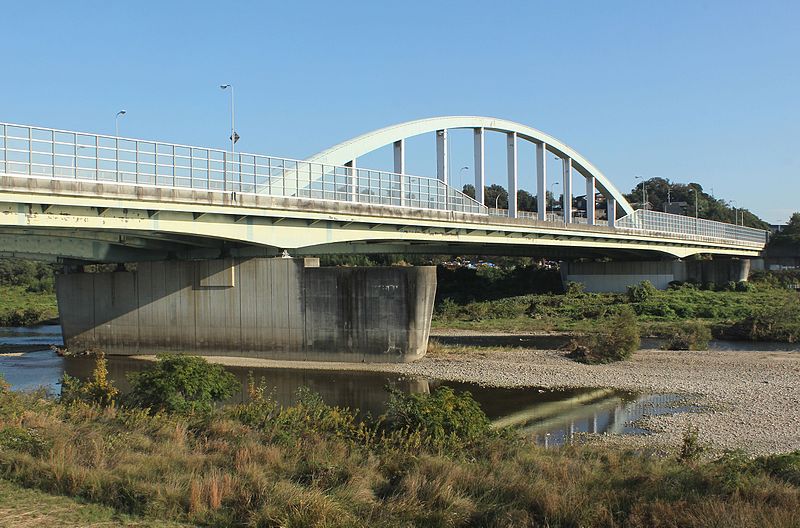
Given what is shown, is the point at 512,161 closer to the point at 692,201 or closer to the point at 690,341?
the point at 690,341

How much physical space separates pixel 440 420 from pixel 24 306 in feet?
168

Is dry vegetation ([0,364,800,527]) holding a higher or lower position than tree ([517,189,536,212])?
lower

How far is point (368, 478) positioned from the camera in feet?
30.4

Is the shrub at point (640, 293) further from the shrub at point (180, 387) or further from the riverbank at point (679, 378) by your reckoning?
the shrub at point (180, 387)

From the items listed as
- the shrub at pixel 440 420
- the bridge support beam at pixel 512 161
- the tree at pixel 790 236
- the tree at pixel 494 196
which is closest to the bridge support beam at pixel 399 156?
the bridge support beam at pixel 512 161

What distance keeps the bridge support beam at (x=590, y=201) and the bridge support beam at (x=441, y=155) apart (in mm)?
20240

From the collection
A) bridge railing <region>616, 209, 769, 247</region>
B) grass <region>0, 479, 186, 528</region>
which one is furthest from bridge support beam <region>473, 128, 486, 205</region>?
grass <region>0, 479, 186, 528</region>

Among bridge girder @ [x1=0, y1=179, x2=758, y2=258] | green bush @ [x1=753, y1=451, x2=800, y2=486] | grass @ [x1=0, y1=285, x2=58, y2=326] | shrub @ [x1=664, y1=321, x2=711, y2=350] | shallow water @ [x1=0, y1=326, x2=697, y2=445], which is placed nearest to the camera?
green bush @ [x1=753, y1=451, x2=800, y2=486]

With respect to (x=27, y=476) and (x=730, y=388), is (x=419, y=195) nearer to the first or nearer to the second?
(x=730, y=388)

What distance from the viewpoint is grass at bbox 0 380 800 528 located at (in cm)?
757

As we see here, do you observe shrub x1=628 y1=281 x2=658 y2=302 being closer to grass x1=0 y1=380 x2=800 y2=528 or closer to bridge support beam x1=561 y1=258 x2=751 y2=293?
bridge support beam x1=561 y1=258 x2=751 y2=293

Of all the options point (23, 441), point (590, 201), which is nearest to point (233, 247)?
point (23, 441)

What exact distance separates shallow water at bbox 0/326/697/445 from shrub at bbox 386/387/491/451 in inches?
105

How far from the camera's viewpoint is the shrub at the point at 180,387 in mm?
15148
